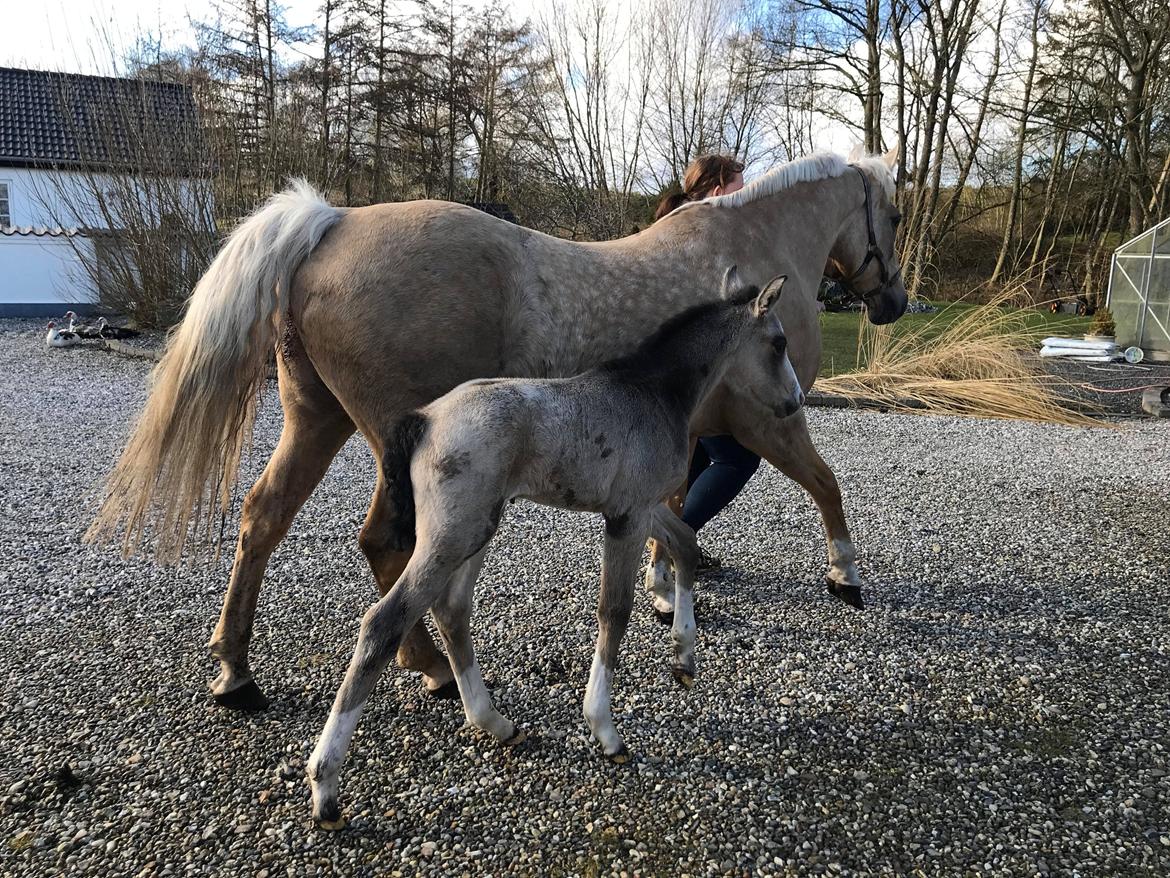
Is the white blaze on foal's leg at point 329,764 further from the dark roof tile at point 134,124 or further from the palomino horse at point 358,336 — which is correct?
the dark roof tile at point 134,124

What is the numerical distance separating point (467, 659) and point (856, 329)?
14.0m

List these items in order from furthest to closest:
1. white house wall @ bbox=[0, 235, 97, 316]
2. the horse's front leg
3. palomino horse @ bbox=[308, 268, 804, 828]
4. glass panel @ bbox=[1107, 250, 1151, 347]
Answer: white house wall @ bbox=[0, 235, 97, 316] → glass panel @ bbox=[1107, 250, 1151, 347] → the horse's front leg → palomino horse @ bbox=[308, 268, 804, 828]

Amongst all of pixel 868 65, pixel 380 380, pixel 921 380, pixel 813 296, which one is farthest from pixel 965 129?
pixel 380 380

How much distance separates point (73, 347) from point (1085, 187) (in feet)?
88.9

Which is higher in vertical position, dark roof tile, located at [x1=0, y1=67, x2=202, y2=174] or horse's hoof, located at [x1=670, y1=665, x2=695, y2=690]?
dark roof tile, located at [x1=0, y1=67, x2=202, y2=174]

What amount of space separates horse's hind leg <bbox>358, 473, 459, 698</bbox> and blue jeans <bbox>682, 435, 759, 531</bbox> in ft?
4.63

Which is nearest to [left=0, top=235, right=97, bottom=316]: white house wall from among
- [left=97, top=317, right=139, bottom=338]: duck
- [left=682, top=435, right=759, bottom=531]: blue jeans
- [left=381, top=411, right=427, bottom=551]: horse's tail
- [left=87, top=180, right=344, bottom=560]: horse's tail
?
[left=97, top=317, right=139, bottom=338]: duck

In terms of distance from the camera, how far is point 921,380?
9.80 meters

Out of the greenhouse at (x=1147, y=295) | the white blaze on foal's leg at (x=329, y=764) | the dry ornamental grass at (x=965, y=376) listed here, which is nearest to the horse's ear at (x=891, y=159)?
the white blaze on foal's leg at (x=329, y=764)

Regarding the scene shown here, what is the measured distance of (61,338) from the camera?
13.8 metres

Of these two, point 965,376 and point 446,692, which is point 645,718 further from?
point 965,376

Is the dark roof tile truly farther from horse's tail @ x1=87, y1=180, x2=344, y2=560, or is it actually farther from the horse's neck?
the horse's neck

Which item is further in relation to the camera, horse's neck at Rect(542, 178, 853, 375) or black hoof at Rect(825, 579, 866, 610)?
black hoof at Rect(825, 579, 866, 610)

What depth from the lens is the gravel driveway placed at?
2.18 metres
